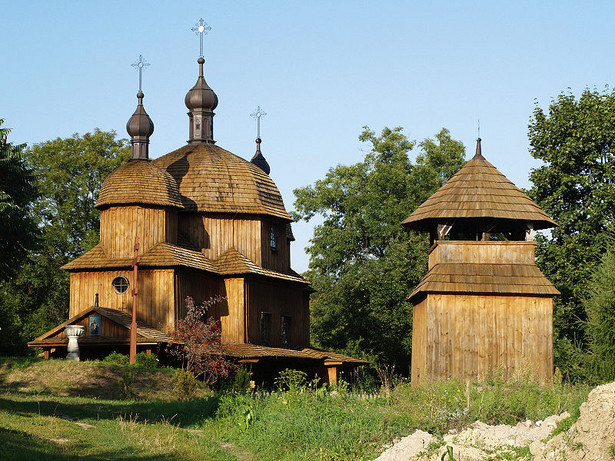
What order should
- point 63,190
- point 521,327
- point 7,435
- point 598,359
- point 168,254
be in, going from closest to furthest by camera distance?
point 7,435, point 521,327, point 598,359, point 168,254, point 63,190

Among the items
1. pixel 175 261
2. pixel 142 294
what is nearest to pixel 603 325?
pixel 175 261

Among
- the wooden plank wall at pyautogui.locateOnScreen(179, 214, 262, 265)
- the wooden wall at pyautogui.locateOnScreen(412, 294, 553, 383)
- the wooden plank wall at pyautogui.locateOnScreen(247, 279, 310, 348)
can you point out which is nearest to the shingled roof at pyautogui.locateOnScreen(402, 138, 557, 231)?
the wooden wall at pyautogui.locateOnScreen(412, 294, 553, 383)

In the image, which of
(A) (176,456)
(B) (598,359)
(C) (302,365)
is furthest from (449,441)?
(C) (302,365)

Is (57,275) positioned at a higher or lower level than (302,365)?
higher

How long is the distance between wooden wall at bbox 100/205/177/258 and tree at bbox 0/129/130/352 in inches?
668

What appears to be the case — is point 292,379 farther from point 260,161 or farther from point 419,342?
point 260,161

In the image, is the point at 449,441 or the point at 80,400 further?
the point at 80,400

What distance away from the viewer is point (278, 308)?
130 ft

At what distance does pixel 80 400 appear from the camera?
75.8 feet

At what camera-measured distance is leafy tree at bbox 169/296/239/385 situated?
103 ft

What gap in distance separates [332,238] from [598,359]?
2401 cm

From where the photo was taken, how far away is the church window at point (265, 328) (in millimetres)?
38281

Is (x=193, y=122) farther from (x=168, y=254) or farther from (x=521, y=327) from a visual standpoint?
(x=521, y=327)

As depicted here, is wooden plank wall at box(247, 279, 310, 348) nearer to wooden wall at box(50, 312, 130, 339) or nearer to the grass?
wooden wall at box(50, 312, 130, 339)
